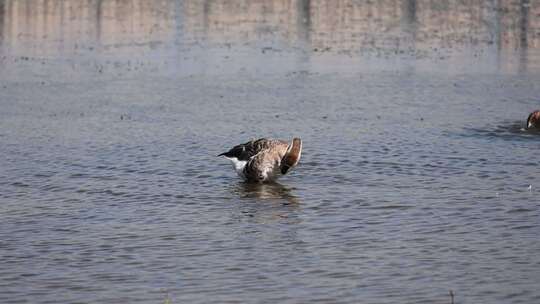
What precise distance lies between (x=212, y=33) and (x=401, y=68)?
10288 mm

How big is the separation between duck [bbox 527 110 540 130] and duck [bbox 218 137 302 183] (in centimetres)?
610

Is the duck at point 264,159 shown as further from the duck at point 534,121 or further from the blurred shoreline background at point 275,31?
the blurred shoreline background at point 275,31

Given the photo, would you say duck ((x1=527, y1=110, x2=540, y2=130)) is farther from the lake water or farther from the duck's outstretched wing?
the duck's outstretched wing

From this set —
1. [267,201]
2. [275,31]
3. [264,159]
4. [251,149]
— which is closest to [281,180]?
[264,159]

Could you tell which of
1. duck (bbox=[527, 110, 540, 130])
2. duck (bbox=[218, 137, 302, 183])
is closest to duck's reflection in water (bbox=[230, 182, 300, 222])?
duck (bbox=[218, 137, 302, 183])

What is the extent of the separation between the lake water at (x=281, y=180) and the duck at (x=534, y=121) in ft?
1.60

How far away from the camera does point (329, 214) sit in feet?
46.0

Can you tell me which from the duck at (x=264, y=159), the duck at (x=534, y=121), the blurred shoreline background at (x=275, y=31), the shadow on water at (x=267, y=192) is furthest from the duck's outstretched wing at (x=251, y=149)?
the blurred shoreline background at (x=275, y=31)

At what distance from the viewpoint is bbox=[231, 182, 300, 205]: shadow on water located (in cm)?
1523

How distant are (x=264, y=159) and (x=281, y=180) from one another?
57 centimetres

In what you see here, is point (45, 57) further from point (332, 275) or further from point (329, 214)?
point (332, 275)

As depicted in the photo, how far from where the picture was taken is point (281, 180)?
16.6 metres

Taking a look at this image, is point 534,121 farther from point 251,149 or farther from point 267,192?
point 267,192

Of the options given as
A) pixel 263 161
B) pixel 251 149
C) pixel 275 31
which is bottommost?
pixel 263 161
